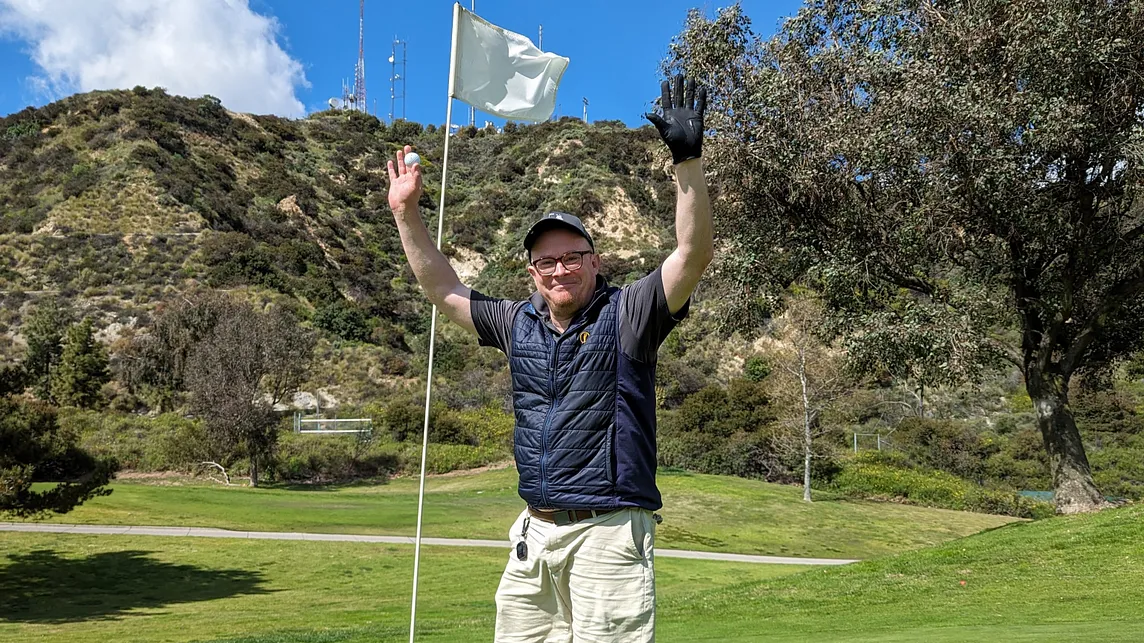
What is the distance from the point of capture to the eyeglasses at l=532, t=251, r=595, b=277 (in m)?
2.83

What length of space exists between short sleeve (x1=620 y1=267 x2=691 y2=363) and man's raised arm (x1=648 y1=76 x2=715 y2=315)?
0.05 m

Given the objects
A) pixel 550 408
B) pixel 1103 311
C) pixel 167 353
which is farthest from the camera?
pixel 167 353

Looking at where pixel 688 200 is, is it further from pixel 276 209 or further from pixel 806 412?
pixel 276 209

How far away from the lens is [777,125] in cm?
1482

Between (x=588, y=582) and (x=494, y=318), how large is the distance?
100 cm

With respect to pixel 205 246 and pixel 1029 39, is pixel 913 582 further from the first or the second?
pixel 205 246

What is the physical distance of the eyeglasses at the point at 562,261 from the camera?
283 centimetres

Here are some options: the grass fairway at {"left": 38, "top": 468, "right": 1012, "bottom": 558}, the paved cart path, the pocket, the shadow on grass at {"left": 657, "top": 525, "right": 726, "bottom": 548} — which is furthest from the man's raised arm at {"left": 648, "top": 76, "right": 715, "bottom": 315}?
the shadow on grass at {"left": 657, "top": 525, "right": 726, "bottom": 548}

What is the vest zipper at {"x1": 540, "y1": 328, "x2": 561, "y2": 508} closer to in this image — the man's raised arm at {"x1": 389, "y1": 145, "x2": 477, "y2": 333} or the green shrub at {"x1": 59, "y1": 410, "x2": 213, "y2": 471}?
the man's raised arm at {"x1": 389, "y1": 145, "x2": 477, "y2": 333}

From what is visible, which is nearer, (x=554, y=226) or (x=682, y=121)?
(x=682, y=121)

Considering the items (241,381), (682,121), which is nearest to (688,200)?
(682,121)

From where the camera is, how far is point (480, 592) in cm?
1340

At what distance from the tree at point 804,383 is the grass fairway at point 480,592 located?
9.71 m

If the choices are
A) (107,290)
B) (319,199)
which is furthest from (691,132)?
(319,199)
